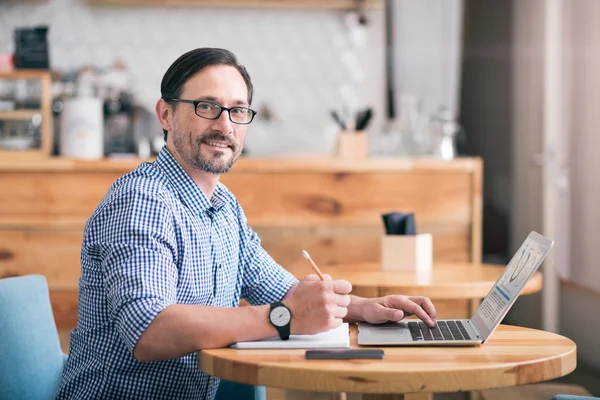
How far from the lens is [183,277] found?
5.50 ft

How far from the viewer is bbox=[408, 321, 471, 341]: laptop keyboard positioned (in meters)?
1.53

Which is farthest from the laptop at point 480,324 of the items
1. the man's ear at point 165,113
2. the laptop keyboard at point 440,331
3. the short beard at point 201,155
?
the man's ear at point 165,113

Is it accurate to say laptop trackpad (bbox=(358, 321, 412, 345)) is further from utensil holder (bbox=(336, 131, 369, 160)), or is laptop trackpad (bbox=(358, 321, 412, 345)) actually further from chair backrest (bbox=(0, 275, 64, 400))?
utensil holder (bbox=(336, 131, 369, 160))

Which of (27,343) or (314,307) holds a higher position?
(314,307)

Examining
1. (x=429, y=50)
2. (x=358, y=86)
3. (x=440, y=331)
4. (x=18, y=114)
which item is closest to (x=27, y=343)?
(x=440, y=331)

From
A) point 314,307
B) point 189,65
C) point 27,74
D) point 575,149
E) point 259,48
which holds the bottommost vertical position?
point 314,307

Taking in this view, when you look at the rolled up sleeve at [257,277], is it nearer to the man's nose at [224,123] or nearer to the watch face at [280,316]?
the man's nose at [224,123]

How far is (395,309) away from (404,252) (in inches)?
41.3

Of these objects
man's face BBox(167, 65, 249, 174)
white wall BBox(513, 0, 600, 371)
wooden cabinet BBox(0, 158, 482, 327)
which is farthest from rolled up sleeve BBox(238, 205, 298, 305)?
white wall BBox(513, 0, 600, 371)

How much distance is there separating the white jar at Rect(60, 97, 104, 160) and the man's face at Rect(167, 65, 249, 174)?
2.17 m

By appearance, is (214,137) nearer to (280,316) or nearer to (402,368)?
(280,316)

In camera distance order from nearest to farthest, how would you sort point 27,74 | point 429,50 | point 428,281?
point 428,281 → point 27,74 → point 429,50

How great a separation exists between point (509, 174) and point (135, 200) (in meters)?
3.67

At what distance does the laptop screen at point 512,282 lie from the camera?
149cm
